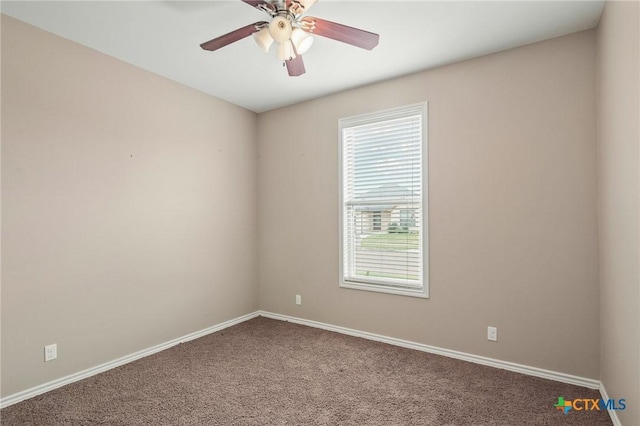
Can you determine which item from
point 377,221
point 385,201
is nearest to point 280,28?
point 385,201

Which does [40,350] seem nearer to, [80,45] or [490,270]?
[80,45]

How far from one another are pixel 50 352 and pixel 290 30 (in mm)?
2870

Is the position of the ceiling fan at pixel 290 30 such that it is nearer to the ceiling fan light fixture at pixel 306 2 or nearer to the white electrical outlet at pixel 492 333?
the ceiling fan light fixture at pixel 306 2

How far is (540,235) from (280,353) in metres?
2.48

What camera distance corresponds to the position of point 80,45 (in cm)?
273

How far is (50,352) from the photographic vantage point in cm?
254

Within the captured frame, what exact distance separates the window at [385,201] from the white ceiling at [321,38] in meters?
0.51

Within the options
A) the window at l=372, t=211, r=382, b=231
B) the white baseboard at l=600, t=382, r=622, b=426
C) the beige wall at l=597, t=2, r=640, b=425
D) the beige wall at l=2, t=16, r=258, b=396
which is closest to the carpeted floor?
the white baseboard at l=600, t=382, r=622, b=426

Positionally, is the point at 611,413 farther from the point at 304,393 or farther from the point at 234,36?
the point at 234,36

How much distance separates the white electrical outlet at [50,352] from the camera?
252 cm

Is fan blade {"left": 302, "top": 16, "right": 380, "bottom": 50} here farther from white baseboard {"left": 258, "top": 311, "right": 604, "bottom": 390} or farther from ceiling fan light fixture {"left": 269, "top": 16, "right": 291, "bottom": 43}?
white baseboard {"left": 258, "top": 311, "right": 604, "bottom": 390}

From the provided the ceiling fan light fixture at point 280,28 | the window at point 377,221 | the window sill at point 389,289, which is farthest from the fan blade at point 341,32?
the window sill at point 389,289

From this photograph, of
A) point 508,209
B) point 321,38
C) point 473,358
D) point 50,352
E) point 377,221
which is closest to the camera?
point 50,352

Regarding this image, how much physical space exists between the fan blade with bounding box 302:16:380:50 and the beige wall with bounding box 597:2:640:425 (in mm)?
1292
